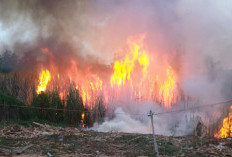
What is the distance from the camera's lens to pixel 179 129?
23.2 m

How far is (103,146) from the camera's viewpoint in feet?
40.3

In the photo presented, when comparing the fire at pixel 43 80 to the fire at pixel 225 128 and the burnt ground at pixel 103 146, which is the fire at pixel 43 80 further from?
the fire at pixel 225 128

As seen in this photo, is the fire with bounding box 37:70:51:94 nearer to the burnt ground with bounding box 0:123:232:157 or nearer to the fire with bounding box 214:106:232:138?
the burnt ground with bounding box 0:123:232:157

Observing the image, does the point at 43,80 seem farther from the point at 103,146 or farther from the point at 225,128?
the point at 225,128

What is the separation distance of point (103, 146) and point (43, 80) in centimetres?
1623

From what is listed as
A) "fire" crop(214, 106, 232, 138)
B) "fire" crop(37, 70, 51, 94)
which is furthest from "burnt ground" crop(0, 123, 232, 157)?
"fire" crop(37, 70, 51, 94)

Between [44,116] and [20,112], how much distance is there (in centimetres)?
220

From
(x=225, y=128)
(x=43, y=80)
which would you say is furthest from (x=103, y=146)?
(x=43, y=80)

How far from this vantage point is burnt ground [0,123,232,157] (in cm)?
1058

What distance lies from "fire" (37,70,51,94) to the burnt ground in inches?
379

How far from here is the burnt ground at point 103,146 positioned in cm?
1058

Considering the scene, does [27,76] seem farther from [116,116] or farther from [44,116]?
[116,116]

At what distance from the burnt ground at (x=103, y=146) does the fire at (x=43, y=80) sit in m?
9.64

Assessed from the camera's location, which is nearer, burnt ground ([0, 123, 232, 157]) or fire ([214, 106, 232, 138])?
burnt ground ([0, 123, 232, 157])
